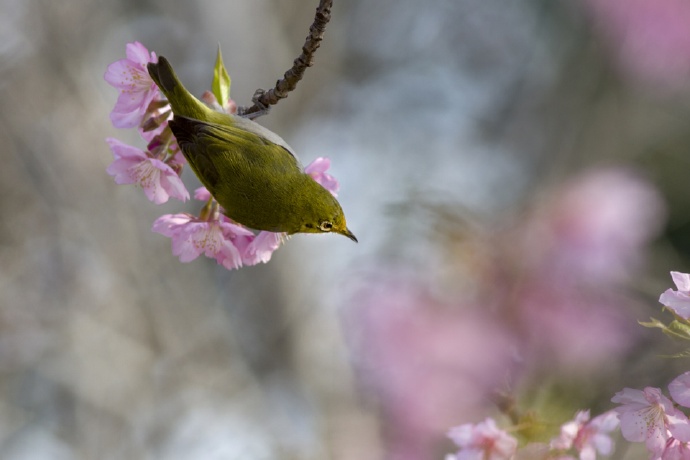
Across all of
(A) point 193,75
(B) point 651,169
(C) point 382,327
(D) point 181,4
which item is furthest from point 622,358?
(A) point 193,75

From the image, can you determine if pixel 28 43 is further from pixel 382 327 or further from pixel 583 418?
pixel 583 418

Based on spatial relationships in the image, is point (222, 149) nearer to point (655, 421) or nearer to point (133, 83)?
point (133, 83)

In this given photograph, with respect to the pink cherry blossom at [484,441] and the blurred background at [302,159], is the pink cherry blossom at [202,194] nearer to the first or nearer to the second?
the pink cherry blossom at [484,441]

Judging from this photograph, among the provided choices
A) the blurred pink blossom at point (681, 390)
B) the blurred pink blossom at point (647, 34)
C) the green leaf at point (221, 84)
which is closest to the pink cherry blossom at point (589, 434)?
the blurred pink blossom at point (681, 390)

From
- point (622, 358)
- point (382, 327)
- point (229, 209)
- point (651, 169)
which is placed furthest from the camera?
point (651, 169)

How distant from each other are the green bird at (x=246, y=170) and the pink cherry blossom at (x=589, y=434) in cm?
49

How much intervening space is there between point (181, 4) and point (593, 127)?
289 cm

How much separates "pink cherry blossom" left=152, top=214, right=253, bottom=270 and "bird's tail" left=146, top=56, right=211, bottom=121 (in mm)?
180

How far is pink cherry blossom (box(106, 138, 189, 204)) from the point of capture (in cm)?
104

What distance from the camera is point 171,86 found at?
1122mm

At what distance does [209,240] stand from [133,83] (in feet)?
0.91

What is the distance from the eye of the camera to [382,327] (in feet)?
6.18

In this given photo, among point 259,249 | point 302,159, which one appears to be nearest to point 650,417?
point 259,249

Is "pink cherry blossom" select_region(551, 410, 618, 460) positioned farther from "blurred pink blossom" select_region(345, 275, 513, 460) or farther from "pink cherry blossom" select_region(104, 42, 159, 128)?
"pink cherry blossom" select_region(104, 42, 159, 128)
